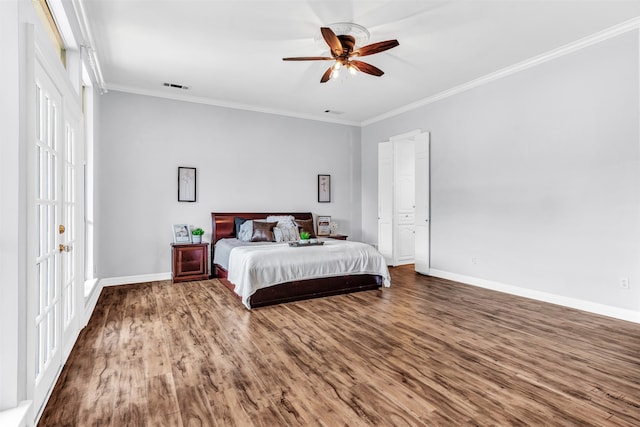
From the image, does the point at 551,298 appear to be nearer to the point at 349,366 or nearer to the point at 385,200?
the point at 349,366

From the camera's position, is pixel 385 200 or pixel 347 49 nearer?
pixel 347 49

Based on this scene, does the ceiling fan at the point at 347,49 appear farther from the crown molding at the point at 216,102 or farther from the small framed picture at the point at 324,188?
the small framed picture at the point at 324,188

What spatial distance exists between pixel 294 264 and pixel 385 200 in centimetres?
317

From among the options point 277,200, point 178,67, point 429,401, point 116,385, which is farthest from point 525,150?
point 116,385

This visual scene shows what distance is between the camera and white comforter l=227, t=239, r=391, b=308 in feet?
12.9

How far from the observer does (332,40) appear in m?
3.17

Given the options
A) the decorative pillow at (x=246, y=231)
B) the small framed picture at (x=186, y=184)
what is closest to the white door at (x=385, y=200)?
the decorative pillow at (x=246, y=231)

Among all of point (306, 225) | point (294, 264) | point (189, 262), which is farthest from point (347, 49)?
point (189, 262)

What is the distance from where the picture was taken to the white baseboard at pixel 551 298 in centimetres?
351

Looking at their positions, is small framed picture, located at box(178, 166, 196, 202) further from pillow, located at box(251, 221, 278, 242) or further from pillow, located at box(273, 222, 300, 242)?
pillow, located at box(273, 222, 300, 242)

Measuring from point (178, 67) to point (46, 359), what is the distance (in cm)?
365

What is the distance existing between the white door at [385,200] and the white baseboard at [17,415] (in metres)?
5.74

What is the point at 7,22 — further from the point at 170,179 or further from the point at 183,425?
the point at 170,179

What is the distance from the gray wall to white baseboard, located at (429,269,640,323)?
0.07 metres
